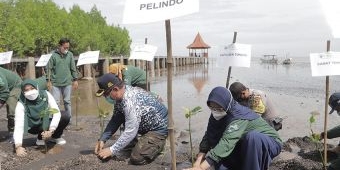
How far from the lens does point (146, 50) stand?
7883mm

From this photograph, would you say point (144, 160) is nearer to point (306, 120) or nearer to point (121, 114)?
point (121, 114)

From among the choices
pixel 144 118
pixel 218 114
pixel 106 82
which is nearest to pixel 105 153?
pixel 144 118

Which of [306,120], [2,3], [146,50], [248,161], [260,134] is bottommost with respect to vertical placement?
[306,120]

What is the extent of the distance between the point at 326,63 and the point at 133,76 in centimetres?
372

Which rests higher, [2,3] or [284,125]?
[2,3]

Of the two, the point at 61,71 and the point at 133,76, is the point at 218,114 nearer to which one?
the point at 133,76

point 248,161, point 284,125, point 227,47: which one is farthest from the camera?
point 284,125

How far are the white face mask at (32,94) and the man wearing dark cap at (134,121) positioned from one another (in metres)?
1.15

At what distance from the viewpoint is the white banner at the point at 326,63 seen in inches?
177

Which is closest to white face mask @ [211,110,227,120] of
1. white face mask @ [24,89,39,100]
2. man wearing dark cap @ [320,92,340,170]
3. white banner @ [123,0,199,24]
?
white banner @ [123,0,199,24]

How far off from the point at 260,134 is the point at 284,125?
5.84 meters

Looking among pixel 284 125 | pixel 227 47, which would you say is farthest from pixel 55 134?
pixel 284 125

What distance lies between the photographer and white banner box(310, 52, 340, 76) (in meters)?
4.48

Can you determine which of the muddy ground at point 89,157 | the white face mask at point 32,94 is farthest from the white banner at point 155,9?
the white face mask at point 32,94
